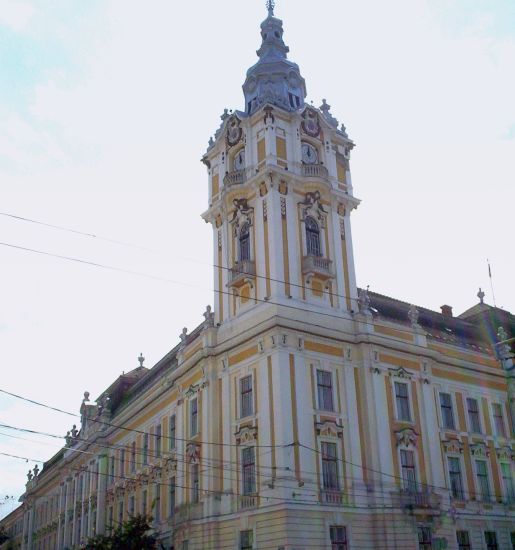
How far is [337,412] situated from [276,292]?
641 centimetres

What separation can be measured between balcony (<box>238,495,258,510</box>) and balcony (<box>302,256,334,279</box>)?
37.1ft

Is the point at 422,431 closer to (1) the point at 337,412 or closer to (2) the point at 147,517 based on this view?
(1) the point at 337,412

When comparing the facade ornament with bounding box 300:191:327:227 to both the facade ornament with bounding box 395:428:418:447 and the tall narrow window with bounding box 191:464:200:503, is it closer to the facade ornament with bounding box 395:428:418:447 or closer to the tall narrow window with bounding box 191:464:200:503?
the facade ornament with bounding box 395:428:418:447

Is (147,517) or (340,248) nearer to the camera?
(147,517)


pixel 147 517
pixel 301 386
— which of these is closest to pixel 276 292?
pixel 301 386

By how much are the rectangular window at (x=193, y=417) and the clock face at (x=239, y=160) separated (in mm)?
13188

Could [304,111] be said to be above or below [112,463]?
above

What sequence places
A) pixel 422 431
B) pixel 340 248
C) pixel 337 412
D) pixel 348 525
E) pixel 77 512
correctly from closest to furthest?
1. pixel 348 525
2. pixel 337 412
3. pixel 422 431
4. pixel 340 248
5. pixel 77 512

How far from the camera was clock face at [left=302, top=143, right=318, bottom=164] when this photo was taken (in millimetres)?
42469

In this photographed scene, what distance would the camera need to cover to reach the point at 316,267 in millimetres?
38656

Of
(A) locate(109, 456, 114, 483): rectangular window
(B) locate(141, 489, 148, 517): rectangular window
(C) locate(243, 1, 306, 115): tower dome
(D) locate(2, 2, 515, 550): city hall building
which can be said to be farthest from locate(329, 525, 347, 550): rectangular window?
(A) locate(109, 456, 114, 483): rectangular window

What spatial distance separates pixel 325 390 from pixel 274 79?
2022 centimetres

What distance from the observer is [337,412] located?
36219 millimetres

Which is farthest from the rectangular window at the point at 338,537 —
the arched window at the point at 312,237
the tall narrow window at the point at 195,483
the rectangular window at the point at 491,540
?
the arched window at the point at 312,237
